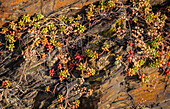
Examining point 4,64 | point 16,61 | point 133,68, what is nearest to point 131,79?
point 133,68

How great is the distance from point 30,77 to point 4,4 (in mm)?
2176

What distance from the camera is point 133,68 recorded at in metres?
4.82

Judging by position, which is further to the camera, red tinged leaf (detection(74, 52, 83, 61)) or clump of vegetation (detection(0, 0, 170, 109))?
red tinged leaf (detection(74, 52, 83, 61))

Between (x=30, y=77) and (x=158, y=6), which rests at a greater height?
(x=158, y=6)

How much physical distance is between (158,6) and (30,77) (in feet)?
14.7

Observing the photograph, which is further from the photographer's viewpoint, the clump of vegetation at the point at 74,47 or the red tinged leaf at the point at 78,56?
the red tinged leaf at the point at 78,56

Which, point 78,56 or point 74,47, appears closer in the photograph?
point 78,56

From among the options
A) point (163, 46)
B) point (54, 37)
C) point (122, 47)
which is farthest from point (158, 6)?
point (54, 37)

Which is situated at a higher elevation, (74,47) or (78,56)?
(74,47)

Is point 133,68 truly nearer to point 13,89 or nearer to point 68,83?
point 68,83

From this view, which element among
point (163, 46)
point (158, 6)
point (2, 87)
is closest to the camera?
point (2, 87)

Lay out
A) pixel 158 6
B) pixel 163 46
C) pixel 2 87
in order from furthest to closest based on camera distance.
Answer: pixel 158 6 < pixel 163 46 < pixel 2 87

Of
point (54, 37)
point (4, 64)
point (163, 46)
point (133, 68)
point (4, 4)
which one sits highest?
point (4, 4)

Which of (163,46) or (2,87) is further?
(163,46)
